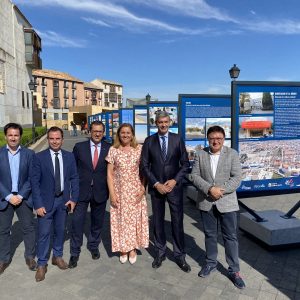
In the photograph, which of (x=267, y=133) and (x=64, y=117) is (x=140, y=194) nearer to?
(x=267, y=133)

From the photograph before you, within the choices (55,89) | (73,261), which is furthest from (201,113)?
(55,89)

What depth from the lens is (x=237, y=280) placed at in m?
3.41

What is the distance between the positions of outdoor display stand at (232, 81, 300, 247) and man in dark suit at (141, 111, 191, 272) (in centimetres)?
190

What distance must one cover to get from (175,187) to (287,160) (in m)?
3.13

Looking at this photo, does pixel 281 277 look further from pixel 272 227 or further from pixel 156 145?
pixel 156 145

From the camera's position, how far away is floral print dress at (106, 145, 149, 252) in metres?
3.91

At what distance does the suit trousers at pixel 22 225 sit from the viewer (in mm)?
3816

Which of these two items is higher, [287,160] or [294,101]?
[294,101]

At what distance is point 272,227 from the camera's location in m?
4.32

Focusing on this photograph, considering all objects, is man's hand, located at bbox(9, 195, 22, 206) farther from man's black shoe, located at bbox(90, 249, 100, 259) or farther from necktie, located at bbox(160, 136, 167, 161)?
necktie, located at bbox(160, 136, 167, 161)

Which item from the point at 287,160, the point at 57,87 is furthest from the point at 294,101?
the point at 57,87

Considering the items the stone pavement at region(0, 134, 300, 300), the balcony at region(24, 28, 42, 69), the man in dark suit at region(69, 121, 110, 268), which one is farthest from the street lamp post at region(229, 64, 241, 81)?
the balcony at region(24, 28, 42, 69)

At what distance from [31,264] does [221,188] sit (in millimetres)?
2574

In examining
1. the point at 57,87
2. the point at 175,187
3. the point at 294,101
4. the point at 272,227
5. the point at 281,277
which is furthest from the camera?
the point at 57,87
